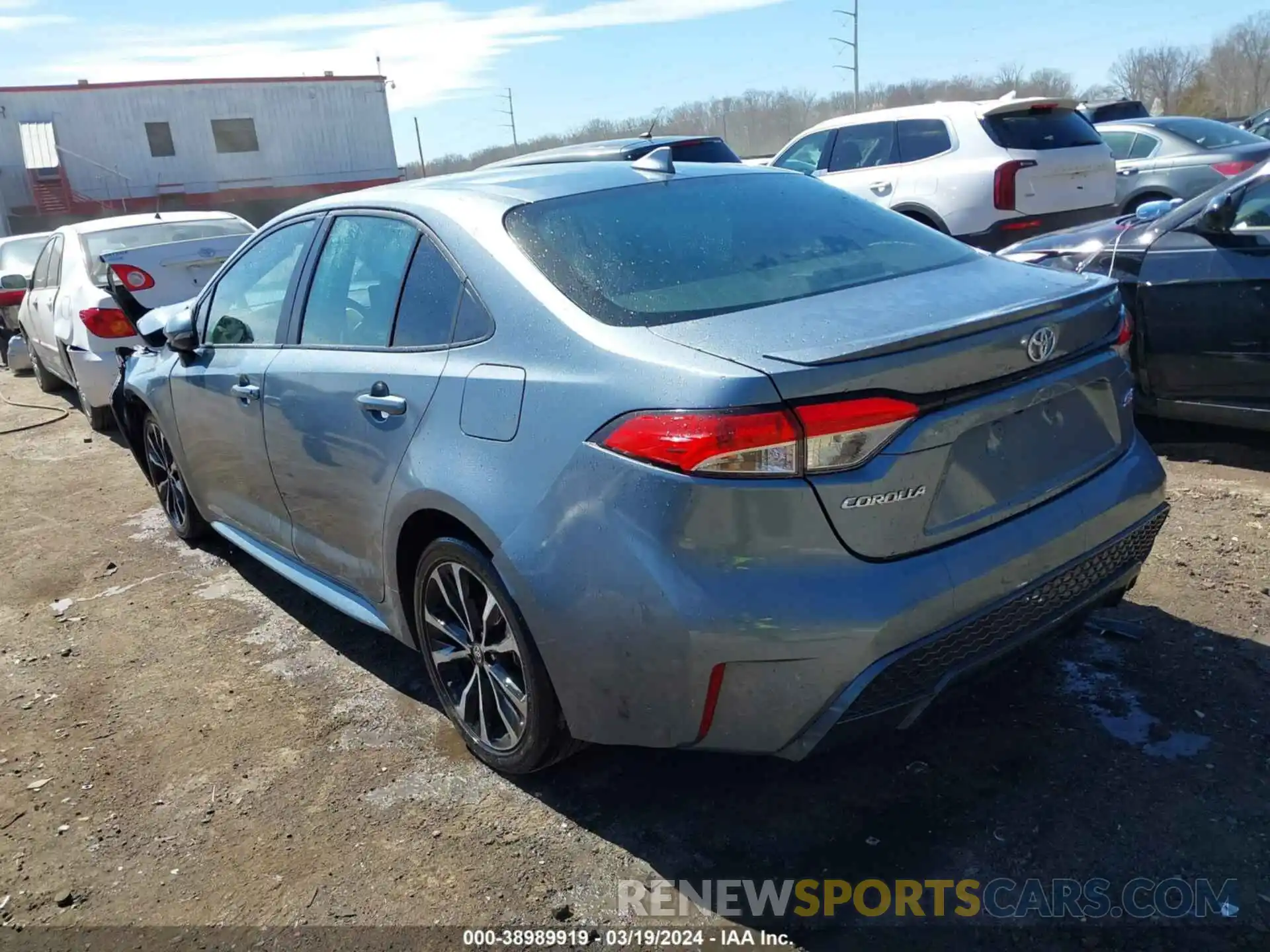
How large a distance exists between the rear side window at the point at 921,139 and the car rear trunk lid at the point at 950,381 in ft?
23.3

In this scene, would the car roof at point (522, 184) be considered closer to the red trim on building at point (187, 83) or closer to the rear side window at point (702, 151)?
the rear side window at point (702, 151)

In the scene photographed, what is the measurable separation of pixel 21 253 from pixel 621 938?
14285 millimetres

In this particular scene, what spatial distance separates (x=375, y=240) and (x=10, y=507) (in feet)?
14.6

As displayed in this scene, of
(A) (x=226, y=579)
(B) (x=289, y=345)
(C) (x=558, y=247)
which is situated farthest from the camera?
(A) (x=226, y=579)

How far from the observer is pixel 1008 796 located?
2.68 m

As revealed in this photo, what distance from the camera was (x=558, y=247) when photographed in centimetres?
281

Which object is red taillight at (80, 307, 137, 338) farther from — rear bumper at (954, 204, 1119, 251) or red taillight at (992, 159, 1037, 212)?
red taillight at (992, 159, 1037, 212)

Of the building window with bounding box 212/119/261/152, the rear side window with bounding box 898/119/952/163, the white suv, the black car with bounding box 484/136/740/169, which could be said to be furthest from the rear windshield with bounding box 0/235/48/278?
the building window with bounding box 212/119/261/152

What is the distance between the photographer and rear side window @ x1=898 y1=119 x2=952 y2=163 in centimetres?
926

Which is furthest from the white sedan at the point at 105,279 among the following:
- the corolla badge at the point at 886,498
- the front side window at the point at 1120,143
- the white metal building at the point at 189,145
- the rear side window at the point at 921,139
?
the white metal building at the point at 189,145

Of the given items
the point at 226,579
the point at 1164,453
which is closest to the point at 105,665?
the point at 226,579

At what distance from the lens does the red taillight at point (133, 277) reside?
7.33m

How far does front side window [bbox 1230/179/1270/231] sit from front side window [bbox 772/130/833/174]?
614 centimetres

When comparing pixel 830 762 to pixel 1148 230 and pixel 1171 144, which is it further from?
pixel 1171 144
